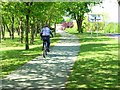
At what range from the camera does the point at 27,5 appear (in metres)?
23.5

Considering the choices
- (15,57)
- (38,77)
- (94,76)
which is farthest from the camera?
(15,57)

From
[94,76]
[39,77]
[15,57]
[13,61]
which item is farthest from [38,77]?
[15,57]

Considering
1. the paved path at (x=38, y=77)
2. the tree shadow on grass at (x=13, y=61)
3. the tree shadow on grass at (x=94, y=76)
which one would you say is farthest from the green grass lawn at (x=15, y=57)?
the tree shadow on grass at (x=94, y=76)

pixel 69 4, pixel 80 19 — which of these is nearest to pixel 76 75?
pixel 69 4

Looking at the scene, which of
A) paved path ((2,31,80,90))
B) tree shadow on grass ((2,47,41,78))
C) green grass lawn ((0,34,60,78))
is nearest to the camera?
paved path ((2,31,80,90))

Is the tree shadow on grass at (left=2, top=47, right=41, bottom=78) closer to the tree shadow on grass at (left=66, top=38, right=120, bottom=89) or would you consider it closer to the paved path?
the paved path

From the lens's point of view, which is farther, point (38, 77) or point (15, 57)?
point (15, 57)

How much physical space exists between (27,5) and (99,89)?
15.3 m

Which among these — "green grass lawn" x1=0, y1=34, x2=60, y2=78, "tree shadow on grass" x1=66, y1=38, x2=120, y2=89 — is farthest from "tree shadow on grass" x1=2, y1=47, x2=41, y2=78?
"tree shadow on grass" x1=66, y1=38, x2=120, y2=89

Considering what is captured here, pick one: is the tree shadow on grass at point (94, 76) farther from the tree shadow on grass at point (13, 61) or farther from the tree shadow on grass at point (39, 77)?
the tree shadow on grass at point (13, 61)

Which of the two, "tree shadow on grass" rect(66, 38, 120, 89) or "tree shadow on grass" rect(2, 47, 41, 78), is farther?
"tree shadow on grass" rect(2, 47, 41, 78)

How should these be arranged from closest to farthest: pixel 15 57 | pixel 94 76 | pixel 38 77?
pixel 38 77, pixel 94 76, pixel 15 57

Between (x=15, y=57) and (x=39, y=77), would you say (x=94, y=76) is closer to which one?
(x=39, y=77)

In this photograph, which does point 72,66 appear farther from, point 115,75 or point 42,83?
point 42,83
